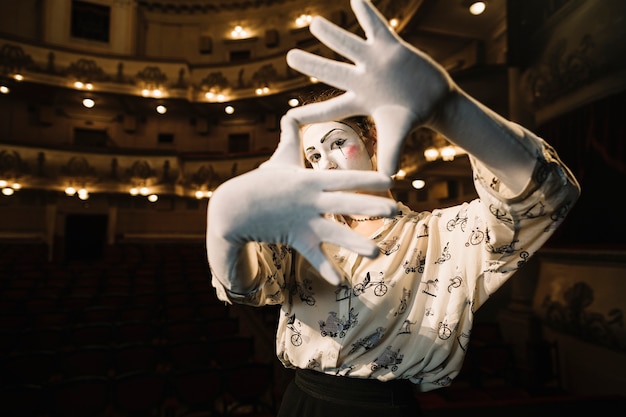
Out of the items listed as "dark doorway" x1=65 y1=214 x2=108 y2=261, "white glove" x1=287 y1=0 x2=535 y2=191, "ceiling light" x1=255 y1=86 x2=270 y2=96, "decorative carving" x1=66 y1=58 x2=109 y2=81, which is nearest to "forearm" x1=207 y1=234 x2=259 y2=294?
"white glove" x1=287 y1=0 x2=535 y2=191

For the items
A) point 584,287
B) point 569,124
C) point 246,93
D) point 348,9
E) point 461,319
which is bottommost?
point 584,287

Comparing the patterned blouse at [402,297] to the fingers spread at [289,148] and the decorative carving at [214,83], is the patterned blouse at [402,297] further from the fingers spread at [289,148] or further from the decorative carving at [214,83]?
the decorative carving at [214,83]

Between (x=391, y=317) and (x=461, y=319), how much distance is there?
186 mm

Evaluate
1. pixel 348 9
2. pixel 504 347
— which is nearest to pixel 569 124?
pixel 504 347

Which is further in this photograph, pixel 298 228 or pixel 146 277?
pixel 146 277

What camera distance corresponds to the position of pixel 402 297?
0.99 metres

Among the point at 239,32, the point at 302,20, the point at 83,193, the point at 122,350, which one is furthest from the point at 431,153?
the point at 239,32

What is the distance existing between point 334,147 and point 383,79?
38 centimetres

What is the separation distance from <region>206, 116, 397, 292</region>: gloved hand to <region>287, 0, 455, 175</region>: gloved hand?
0.25 ft

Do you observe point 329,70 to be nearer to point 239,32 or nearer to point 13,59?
point 13,59

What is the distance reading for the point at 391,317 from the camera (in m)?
0.97

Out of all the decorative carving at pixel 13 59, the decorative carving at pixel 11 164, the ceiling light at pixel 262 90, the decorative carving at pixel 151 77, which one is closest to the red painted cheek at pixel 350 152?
the ceiling light at pixel 262 90

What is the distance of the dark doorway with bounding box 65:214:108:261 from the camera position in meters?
13.3

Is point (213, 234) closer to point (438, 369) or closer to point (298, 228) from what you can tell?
point (298, 228)
